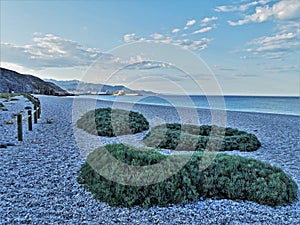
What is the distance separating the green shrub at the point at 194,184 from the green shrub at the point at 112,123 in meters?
5.35

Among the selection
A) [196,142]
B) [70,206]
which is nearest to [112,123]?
[196,142]

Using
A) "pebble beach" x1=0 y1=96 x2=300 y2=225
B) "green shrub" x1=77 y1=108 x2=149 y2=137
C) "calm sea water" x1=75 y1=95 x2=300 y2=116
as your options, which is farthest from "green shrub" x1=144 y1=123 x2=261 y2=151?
"calm sea water" x1=75 y1=95 x2=300 y2=116

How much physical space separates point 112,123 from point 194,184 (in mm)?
6891

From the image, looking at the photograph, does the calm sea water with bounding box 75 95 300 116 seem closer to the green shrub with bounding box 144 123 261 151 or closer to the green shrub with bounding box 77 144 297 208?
the green shrub with bounding box 144 123 261 151

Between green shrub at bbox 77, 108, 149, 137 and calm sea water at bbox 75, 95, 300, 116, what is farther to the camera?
calm sea water at bbox 75, 95, 300, 116

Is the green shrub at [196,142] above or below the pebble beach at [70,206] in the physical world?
above

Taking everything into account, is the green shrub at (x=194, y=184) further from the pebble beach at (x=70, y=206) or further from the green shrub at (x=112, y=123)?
the green shrub at (x=112, y=123)

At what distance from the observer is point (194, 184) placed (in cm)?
473

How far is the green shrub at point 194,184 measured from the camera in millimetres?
4445

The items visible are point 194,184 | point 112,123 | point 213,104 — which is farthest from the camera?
point 213,104

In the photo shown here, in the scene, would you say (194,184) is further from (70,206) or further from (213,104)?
(213,104)

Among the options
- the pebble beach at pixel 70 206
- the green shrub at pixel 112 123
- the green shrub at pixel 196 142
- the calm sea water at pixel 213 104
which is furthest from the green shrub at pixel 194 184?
the calm sea water at pixel 213 104

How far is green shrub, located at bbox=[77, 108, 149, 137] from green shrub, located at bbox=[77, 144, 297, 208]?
5.35 metres

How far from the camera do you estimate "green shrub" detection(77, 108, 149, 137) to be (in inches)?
420
